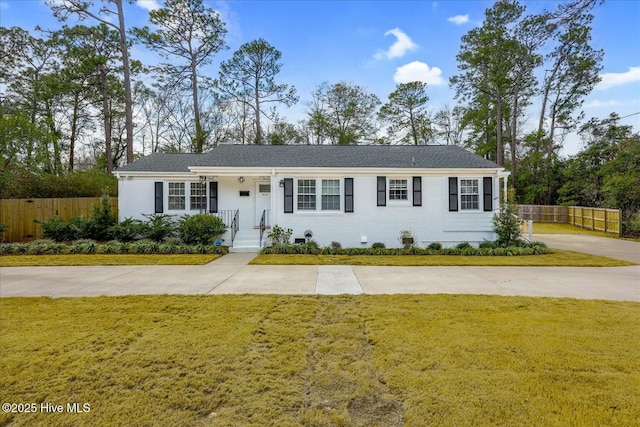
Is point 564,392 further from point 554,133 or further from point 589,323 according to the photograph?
point 554,133

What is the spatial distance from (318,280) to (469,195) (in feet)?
28.0

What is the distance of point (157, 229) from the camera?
11.9 meters

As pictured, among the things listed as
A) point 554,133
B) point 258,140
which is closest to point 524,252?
point 258,140

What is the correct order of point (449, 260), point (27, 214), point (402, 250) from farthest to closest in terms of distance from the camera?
point (27, 214), point (402, 250), point (449, 260)

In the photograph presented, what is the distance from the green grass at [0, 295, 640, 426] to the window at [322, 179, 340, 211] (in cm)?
747

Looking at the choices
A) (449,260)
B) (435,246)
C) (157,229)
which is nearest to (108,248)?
(157,229)

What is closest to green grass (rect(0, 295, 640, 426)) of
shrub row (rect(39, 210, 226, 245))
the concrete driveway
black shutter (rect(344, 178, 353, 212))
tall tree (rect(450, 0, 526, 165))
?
the concrete driveway

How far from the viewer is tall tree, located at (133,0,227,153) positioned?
1944 cm

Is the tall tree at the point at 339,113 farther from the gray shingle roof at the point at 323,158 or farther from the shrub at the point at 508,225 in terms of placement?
the shrub at the point at 508,225

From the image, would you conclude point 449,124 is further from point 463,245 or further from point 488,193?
point 463,245

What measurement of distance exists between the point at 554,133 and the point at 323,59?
22.5 metres

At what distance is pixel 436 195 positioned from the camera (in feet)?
40.0

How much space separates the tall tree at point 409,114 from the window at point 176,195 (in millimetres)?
19975

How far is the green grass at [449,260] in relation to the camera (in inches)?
353
